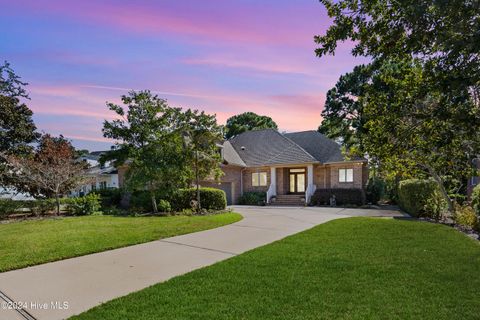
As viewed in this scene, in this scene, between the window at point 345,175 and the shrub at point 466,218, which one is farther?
the window at point 345,175

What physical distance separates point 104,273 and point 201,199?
12360 mm

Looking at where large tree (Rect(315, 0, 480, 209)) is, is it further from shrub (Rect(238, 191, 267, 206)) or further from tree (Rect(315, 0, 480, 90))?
shrub (Rect(238, 191, 267, 206))

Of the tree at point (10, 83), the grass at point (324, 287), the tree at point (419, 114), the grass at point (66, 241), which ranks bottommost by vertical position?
the grass at point (66, 241)

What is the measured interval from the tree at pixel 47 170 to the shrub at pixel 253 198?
11812 millimetres

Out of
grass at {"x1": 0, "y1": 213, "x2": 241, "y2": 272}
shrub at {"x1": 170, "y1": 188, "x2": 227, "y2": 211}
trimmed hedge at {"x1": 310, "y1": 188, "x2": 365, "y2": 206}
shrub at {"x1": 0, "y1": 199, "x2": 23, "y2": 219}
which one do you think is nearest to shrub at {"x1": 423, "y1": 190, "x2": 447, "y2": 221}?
trimmed hedge at {"x1": 310, "y1": 188, "x2": 365, "y2": 206}

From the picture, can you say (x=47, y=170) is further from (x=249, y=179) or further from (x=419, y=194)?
(x=419, y=194)

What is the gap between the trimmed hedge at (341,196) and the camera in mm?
21797

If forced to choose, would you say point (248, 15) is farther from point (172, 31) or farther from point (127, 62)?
point (127, 62)

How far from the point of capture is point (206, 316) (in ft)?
12.0

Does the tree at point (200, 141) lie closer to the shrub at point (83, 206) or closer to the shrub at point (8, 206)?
the shrub at point (83, 206)

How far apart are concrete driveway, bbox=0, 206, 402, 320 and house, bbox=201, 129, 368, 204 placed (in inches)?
620

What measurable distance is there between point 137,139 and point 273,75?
372 inches

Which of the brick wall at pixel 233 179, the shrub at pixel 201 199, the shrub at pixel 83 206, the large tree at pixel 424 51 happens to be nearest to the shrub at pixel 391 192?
the brick wall at pixel 233 179

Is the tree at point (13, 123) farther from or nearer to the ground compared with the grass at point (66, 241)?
farther from the ground
